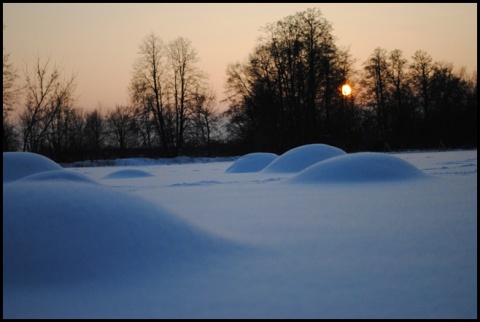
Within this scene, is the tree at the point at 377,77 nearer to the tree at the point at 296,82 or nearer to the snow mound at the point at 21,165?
the tree at the point at 296,82

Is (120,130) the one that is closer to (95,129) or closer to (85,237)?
(95,129)

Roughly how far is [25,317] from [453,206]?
4.28m

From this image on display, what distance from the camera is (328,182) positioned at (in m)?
7.28

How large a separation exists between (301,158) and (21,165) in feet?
25.7

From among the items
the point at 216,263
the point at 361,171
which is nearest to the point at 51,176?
the point at 216,263

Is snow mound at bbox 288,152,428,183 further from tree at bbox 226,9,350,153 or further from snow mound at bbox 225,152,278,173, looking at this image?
tree at bbox 226,9,350,153

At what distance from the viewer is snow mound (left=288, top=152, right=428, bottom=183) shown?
24.0 ft

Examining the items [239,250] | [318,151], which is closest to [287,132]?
[318,151]

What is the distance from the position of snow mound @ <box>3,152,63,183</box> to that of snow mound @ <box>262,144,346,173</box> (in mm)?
6539

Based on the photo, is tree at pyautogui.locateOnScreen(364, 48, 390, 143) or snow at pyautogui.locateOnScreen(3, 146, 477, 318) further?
tree at pyautogui.locateOnScreen(364, 48, 390, 143)

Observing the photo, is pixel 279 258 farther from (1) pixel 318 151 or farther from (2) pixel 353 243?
(1) pixel 318 151

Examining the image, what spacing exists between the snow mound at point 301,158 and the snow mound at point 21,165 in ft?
21.5

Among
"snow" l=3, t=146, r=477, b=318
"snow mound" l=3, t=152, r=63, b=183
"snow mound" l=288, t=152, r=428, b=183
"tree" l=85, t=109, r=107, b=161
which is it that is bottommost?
"snow" l=3, t=146, r=477, b=318

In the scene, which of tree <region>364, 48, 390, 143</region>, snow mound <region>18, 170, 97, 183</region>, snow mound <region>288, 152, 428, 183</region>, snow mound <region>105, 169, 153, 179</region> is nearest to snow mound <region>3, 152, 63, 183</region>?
snow mound <region>18, 170, 97, 183</region>
